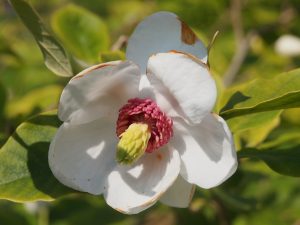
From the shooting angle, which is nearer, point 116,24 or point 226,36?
point 226,36

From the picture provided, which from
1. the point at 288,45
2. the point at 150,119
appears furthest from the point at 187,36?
the point at 288,45

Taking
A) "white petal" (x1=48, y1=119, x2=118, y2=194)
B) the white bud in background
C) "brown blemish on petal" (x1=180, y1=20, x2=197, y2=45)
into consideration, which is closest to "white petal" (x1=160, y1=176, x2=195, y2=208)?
"white petal" (x1=48, y1=119, x2=118, y2=194)

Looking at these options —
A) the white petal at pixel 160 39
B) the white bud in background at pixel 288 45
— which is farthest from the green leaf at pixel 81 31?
the white bud in background at pixel 288 45

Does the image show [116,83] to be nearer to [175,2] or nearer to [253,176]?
[253,176]

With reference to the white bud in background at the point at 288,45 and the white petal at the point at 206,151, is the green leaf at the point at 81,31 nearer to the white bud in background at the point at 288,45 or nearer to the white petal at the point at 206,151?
the white petal at the point at 206,151

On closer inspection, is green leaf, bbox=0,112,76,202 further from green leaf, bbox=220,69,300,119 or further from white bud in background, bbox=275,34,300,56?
white bud in background, bbox=275,34,300,56

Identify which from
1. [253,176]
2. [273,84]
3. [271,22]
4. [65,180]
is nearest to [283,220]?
[253,176]
